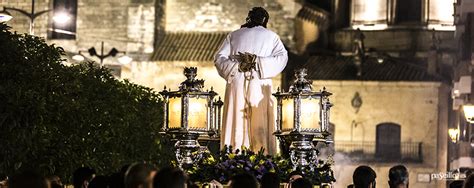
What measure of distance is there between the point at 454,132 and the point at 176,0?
49.1 feet

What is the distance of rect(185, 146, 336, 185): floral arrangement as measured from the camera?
699 inches

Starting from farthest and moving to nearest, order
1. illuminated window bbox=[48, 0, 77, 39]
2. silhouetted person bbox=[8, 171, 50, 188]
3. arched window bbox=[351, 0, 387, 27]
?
1. arched window bbox=[351, 0, 387, 27]
2. illuminated window bbox=[48, 0, 77, 39]
3. silhouetted person bbox=[8, 171, 50, 188]

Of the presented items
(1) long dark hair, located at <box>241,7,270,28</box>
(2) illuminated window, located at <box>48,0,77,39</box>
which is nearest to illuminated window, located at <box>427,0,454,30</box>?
(2) illuminated window, located at <box>48,0,77,39</box>

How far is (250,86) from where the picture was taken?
1909cm

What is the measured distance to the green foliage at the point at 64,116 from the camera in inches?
1166

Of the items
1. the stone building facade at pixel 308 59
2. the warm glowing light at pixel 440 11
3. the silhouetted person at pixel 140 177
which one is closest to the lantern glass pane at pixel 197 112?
the silhouetted person at pixel 140 177

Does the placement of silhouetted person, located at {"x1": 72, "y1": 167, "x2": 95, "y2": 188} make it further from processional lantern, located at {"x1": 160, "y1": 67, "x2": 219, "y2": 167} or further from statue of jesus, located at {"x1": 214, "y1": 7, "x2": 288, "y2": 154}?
statue of jesus, located at {"x1": 214, "y1": 7, "x2": 288, "y2": 154}

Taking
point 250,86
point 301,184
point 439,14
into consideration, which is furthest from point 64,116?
point 439,14

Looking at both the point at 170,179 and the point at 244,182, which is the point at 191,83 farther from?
the point at 170,179

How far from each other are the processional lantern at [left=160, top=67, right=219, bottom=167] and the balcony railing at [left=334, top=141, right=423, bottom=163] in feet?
143

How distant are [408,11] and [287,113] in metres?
51.3

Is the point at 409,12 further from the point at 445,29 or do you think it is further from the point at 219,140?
the point at 219,140

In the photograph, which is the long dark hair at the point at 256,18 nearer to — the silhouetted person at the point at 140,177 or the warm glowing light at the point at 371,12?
the silhouetted person at the point at 140,177

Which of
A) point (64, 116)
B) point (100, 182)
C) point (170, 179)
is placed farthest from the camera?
point (64, 116)
